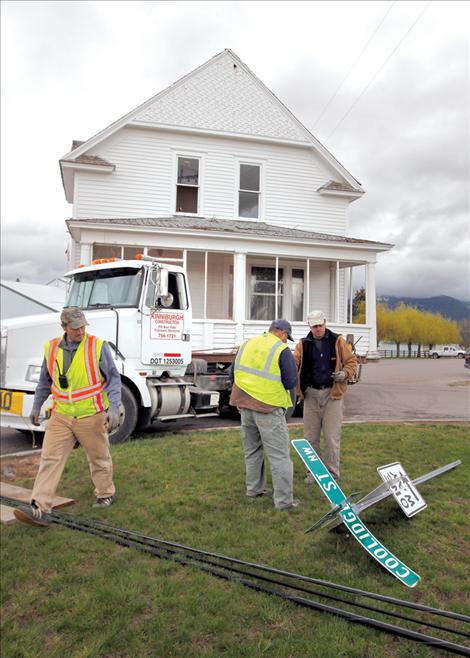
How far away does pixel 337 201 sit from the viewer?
55.2 feet

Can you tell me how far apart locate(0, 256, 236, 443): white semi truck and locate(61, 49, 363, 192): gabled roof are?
8.69 metres

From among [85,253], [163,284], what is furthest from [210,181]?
[163,284]

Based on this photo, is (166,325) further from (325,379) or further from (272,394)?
(272,394)

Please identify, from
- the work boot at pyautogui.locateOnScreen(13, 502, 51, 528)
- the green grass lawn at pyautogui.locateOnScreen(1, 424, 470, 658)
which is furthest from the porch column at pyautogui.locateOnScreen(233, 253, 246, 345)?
the work boot at pyautogui.locateOnScreen(13, 502, 51, 528)

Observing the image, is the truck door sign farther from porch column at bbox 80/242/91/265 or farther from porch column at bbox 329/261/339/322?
porch column at bbox 329/261/339/322

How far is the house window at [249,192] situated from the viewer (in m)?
16.4

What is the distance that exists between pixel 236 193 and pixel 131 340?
917 cm

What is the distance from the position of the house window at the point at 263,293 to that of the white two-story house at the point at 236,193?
30 millimetres

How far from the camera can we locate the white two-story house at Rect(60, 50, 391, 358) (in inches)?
553

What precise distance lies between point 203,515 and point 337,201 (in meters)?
13.8

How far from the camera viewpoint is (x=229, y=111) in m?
16.4

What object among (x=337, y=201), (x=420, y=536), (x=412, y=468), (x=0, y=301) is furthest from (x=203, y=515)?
(x=0, y=301)

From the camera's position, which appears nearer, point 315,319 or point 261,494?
point 261,494

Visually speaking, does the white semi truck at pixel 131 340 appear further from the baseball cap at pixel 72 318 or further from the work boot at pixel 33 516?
the baseball cap at pixel 72 318
